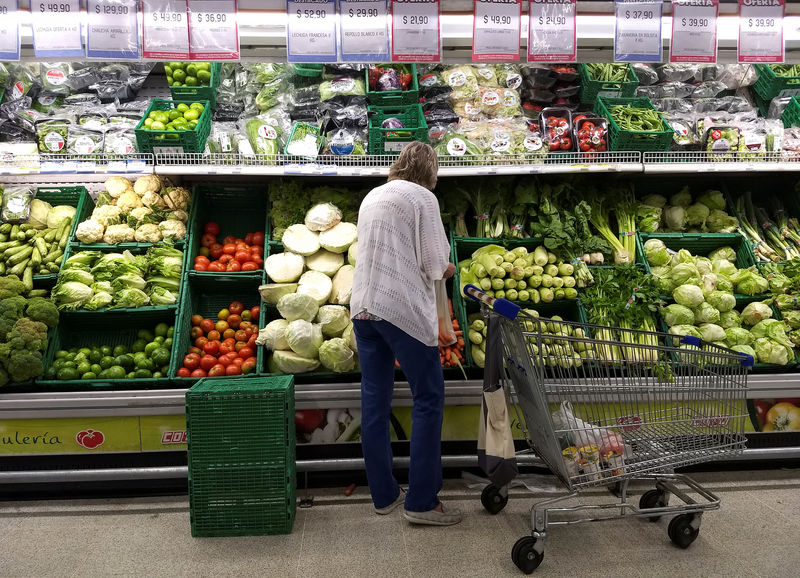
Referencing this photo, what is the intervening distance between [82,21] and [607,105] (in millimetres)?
3425

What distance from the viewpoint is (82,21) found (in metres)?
3.36

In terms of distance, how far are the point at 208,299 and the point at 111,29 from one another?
6.06 feet

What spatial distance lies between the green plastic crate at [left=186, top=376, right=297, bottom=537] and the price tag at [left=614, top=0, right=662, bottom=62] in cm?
262

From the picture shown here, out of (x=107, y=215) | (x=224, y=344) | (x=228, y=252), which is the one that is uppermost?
(x=107, y=215)

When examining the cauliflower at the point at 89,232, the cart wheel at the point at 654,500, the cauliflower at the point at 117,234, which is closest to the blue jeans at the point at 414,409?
the cart wheel at the point at 654,500

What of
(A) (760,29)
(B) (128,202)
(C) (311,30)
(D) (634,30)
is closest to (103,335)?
(B) (128,202)

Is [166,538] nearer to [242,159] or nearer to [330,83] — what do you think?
[242,159]

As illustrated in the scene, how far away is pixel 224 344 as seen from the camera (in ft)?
13.6

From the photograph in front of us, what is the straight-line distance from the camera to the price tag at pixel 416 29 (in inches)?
135

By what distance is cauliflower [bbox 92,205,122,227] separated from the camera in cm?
429

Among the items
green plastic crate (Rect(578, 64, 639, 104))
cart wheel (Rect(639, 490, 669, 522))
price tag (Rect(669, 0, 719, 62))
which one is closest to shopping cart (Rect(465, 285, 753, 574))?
cart wheel (Rect(639, 490, 669, 522))

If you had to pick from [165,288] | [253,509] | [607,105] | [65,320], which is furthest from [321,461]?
[607,105]

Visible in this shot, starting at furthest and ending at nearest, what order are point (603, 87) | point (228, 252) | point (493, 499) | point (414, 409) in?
point (603, 87), point (228, 252), point (493, 499), point (414, 409)

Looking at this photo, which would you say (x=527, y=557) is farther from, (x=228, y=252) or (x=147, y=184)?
(x=147, y=184)
